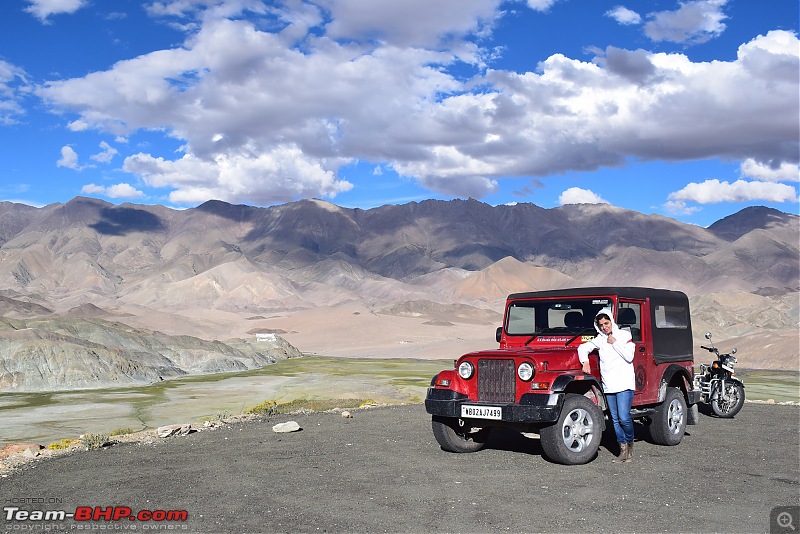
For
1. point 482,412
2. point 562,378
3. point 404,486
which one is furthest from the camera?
point 482,412

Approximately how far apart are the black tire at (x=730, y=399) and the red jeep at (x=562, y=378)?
388 centimetres

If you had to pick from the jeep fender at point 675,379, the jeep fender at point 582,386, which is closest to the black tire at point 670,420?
the jeep fender at point 675,379

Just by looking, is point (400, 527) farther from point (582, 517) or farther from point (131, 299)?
point (131, 299)

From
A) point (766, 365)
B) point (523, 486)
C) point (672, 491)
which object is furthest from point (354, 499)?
point (766, 365)

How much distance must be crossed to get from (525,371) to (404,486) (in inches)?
102

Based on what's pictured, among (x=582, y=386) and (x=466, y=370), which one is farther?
(x=466, y=370)

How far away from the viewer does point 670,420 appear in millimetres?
13000

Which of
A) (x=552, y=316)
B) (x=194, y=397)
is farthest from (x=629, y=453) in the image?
(x=194, y=397)

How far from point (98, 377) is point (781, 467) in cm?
4515

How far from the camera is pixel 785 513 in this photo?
8.46 m

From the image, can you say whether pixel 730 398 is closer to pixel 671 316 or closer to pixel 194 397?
pixel 671 316

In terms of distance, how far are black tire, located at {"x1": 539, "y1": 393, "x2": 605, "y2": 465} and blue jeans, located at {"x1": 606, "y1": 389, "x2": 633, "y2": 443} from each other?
0.74 ft

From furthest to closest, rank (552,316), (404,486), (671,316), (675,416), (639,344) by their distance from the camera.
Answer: (671,316), (675,416), (552,316), (639,344), (404,486)

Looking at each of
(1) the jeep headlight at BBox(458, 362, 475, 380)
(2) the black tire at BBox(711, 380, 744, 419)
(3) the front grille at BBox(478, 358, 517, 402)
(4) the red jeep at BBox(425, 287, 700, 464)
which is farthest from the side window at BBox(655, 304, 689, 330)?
(2) the black tire at BBox(711, 380, 744, 419)
